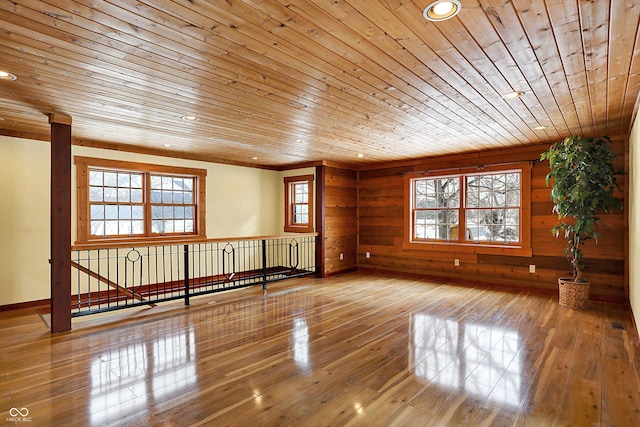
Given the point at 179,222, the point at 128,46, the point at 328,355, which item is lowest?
the point at 328,355

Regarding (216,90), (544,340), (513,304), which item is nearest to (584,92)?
(544,340)

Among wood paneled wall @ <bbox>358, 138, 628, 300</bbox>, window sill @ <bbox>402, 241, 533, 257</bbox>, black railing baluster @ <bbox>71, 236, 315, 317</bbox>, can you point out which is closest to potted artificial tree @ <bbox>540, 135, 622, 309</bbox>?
wood paneled wall @ <bbox>358, 138, 628, 300</bbox>

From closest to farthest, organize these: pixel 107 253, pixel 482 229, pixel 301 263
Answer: pixel 107 253
pixel 482 229
pixel 301 263

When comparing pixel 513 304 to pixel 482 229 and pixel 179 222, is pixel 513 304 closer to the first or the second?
pixel 482 229

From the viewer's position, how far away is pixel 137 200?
602 centimetres

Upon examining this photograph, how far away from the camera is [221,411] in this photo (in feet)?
7.43

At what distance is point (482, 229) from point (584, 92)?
11.2 ft

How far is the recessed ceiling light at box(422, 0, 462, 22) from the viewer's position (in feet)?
5.90

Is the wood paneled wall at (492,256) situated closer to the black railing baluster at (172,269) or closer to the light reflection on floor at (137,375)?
the black railing baluster at (172,269)

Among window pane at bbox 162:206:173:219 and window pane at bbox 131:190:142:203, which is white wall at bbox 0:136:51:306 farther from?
window pane at bbox 162:206:173:219

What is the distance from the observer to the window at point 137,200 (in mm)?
5418

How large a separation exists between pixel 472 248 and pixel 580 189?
2.09 metres

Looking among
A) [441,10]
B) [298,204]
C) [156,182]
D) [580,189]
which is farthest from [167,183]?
[580,189]

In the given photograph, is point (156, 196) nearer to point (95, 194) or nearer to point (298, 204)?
point (95, 194)
